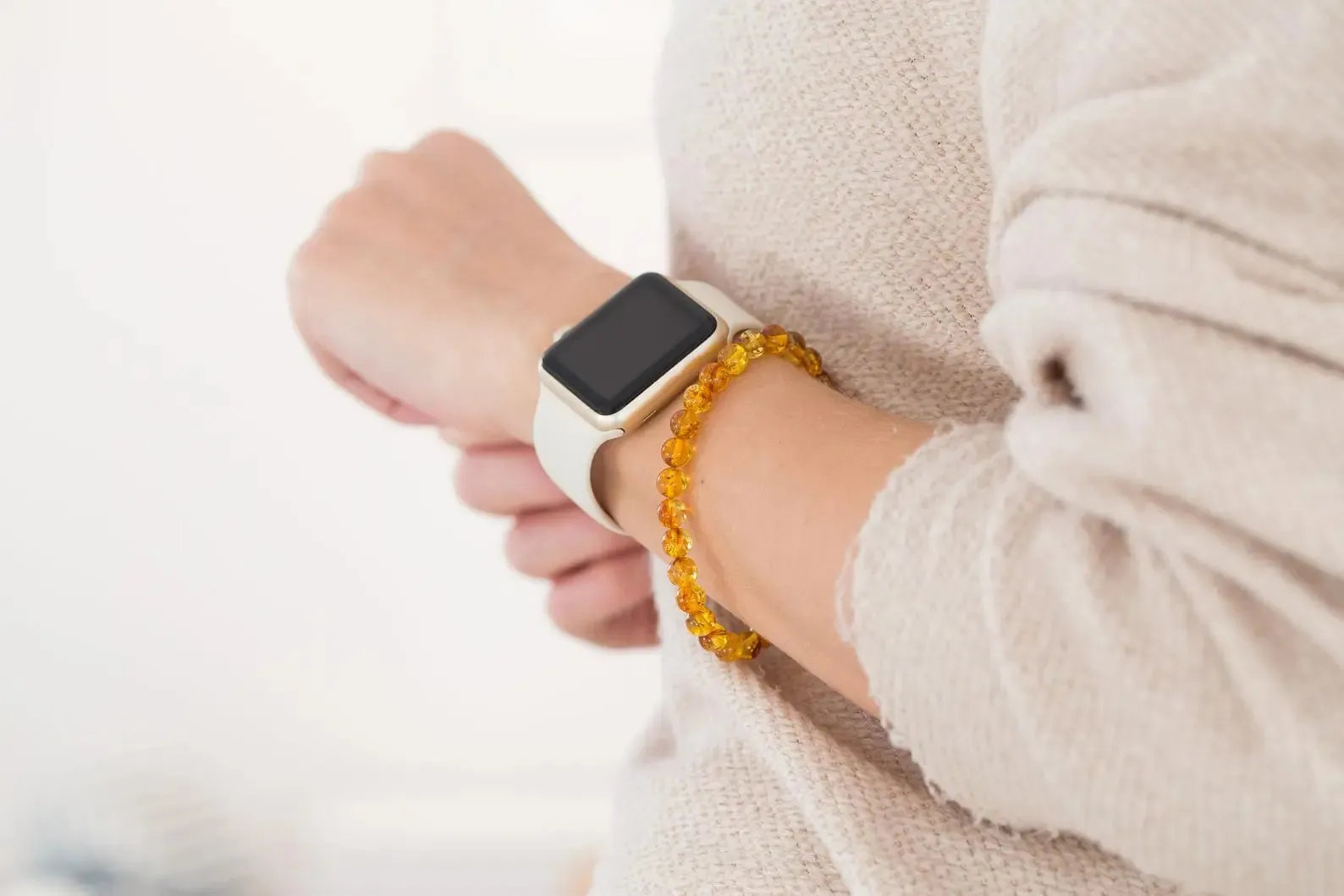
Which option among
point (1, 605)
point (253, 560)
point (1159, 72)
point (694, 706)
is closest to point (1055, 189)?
point (1159, 72)

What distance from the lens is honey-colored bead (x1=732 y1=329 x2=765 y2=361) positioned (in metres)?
0.41

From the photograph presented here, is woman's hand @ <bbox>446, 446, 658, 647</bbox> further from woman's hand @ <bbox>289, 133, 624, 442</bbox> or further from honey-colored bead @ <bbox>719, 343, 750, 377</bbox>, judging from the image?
honey-colored bead @ <bbox>719, 343, 750, 377</bbox>

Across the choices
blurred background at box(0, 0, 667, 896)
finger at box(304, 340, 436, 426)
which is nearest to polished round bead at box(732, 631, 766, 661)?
finger at box(304, 340, 436, 426)

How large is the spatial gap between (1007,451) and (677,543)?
123 millimetres

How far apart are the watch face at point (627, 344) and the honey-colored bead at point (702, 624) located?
0.26 ft

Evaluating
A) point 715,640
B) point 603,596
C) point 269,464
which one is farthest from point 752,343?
point 269,464

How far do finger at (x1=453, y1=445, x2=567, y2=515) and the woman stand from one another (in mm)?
62

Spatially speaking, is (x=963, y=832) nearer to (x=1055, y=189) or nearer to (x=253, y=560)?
(x=1055, y=189)

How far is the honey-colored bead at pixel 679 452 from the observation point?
39 cm

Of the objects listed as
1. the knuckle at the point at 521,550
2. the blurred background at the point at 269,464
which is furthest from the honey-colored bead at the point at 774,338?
the blurred background at the point at 269,464

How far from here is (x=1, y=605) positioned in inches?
44.8

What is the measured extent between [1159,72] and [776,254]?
0.19m

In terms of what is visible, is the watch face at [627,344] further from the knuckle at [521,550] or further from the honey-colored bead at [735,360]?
the knuckle at [521,550]

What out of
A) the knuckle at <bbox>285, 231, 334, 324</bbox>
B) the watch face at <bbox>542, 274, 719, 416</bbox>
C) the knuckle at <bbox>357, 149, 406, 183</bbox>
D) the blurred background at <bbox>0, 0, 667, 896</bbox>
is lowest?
the blurred background at <bbox>0, 0, 667, 896</bbox>
